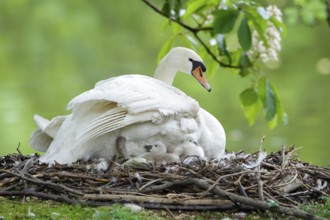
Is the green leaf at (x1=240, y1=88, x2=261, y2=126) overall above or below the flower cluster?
below

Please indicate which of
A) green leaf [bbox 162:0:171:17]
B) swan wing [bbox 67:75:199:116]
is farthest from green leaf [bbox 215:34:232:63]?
swan wing [bbox 67:75:199:116]

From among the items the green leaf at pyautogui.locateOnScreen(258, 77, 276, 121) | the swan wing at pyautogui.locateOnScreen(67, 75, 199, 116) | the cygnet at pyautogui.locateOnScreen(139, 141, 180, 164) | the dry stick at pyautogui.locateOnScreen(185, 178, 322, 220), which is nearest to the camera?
the dry stick at pyautogui.locateOnScreen(185, 178, 322, 220)

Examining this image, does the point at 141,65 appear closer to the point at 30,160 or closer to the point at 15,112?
the point at 15,112

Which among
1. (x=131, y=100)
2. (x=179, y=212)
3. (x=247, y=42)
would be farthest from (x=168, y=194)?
(x=247, y=42)

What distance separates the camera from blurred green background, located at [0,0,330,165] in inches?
537

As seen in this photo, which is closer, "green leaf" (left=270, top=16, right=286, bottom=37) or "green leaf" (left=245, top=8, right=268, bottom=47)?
"green leaf" (left=245, top=8, right=268, bottom=47)

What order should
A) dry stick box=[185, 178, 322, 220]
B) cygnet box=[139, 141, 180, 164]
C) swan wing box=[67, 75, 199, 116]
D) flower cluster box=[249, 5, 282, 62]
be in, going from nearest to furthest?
dry stick box=[185, 178, 322, 220] → swan wing box=[67, 75, 199, 116] → cygnet box=[139, 141, 180, 164] → flower cluster box=[249, 5, 282, 62]

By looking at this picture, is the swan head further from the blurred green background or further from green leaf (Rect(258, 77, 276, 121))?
the blurred green background

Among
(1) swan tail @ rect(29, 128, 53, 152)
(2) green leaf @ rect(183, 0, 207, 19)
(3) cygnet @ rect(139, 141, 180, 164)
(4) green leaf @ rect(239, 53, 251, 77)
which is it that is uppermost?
(2) green leaf @ rect(183, 0, 207, 19)

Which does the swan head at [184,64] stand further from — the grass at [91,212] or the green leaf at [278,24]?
the grass at [91,212]

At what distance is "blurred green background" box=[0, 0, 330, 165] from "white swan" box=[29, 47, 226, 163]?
→ 203 inches

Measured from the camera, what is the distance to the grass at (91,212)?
517 centimetres

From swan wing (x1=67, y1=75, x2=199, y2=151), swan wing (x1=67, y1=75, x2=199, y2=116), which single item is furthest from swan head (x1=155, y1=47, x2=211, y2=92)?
swan wing (x1=67, y1=75, x2=199, y2=151)

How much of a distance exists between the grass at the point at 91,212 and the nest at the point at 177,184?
5 cm
